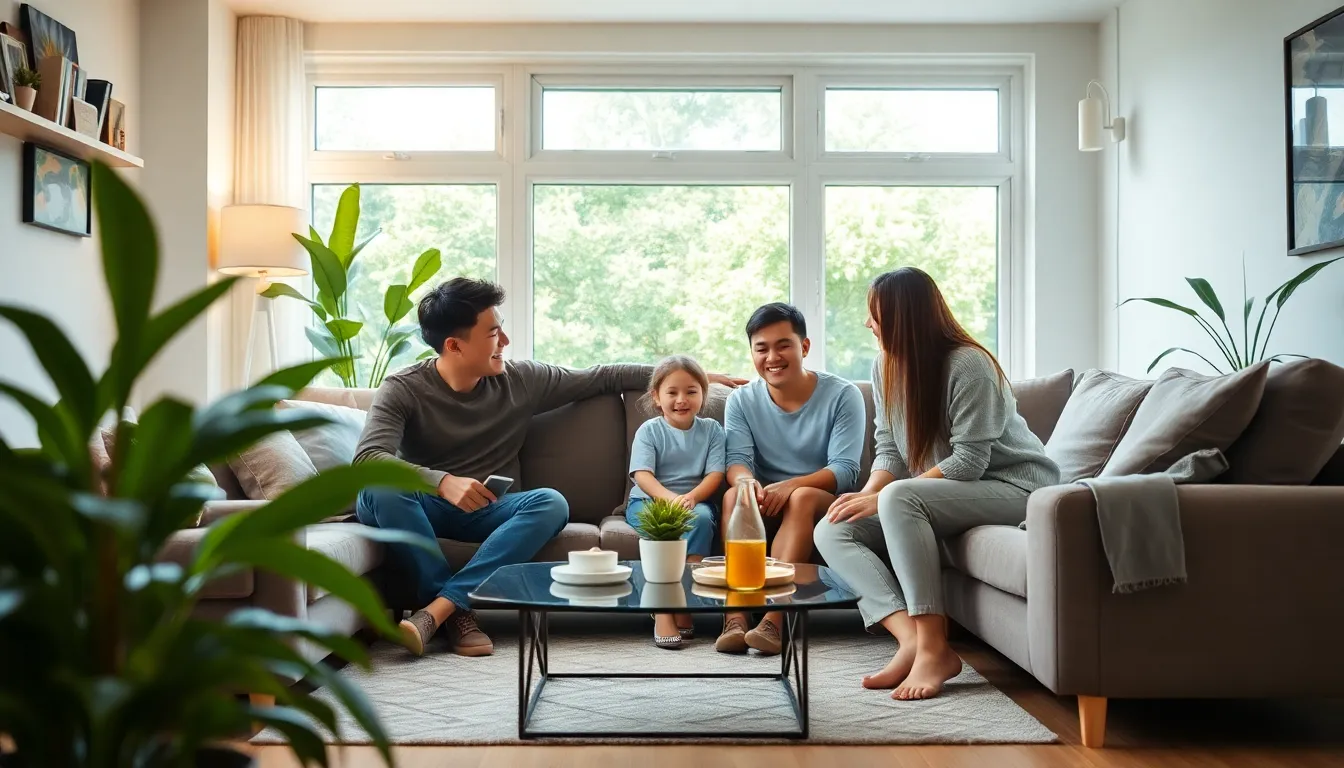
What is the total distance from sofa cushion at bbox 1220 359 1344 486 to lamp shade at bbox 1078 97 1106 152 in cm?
263

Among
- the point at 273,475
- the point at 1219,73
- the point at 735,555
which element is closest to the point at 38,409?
the point at 735,555

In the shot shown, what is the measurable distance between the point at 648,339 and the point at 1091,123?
2134 mm

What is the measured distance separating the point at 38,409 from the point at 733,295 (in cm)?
456

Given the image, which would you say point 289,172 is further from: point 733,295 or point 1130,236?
point 1130,236

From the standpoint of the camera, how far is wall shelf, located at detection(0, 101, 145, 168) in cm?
356

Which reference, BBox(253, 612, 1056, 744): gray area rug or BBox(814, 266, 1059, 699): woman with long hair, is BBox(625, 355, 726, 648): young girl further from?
BBox(814, 266, 1059, 699): woman with long hair

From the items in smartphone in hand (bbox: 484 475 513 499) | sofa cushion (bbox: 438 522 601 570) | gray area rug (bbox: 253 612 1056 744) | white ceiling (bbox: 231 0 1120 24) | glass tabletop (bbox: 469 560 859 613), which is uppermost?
white ceiling (bbox: 231 0 1120 24)

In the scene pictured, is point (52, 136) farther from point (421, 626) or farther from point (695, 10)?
point (695, 10)

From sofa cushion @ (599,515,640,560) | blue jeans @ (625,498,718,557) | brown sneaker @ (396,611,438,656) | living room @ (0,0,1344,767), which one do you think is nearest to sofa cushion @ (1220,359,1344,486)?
living room @ (0,0,1344,767)

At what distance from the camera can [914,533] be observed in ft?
8.73

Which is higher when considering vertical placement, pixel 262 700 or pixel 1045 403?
pixel 1045 403

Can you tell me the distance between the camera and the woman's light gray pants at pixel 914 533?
8.64 feet

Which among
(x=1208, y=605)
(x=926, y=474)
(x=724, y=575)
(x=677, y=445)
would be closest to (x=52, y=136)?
(x=677, y=445)

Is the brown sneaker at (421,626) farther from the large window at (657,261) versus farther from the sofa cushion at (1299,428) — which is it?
the large window at (657,261)
